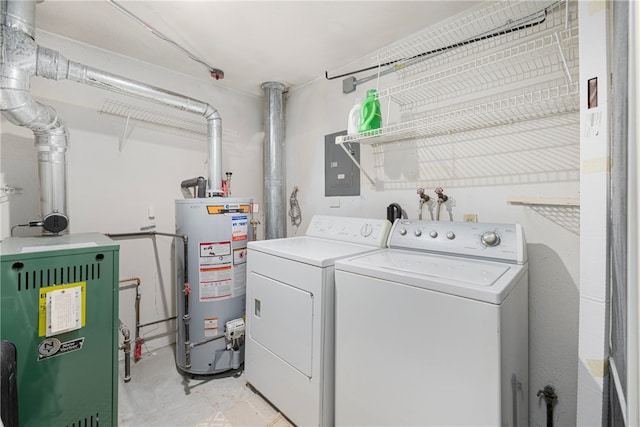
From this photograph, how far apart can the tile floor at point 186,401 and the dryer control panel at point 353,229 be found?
1.19 meters

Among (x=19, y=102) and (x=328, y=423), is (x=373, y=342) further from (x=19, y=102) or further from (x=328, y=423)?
(x=19, y=102)

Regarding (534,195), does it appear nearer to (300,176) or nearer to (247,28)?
(300,176)

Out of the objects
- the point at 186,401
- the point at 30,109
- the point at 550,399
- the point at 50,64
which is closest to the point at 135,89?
the point at 50,64

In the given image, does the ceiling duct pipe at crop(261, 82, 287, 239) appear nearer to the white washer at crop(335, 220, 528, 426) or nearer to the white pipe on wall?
the white washer at crop(335, 220, 528, 426)

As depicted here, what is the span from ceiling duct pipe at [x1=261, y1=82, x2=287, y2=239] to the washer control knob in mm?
1771

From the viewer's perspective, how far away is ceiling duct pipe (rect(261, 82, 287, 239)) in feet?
8.90

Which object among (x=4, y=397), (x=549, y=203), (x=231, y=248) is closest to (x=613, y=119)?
(x=549, y=203)

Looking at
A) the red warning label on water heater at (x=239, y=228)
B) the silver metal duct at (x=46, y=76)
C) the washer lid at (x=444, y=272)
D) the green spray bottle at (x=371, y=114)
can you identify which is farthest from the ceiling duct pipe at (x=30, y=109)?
the green spray bottle at (x=371, y=114)

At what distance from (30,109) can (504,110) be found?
2606 millimetres

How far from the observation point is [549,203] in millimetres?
1433

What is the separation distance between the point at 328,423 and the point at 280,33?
8.04 ft

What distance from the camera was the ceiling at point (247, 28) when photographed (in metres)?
1.69

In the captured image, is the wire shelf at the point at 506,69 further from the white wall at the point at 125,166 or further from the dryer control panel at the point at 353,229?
the white wall at the point at 125,166

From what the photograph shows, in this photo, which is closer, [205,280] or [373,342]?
[373,342]
